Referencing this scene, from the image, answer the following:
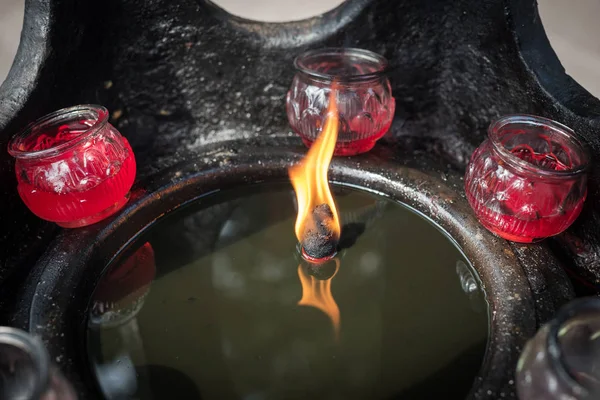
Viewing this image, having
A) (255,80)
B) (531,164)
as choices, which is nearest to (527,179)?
(531,164)

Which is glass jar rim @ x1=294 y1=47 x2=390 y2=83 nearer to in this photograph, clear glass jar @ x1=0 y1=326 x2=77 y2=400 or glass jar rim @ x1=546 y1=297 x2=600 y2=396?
glass jar rim @ x1=546 y1=297 x2=600 y2=396

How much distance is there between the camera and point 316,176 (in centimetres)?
152

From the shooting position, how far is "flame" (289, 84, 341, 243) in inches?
54.7

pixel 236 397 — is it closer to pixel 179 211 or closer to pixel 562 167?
pixel 179 211

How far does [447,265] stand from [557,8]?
79.3 inches

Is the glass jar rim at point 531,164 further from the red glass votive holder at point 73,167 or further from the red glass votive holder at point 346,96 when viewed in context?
the red glass votive holder at point 73,167

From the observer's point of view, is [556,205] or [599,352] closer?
[599,352]

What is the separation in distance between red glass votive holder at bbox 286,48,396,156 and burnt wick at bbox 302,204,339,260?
15.8 inches

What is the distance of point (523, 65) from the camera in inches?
59.2

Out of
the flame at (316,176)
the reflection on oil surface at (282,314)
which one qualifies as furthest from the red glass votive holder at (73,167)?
the flame at (316,176)

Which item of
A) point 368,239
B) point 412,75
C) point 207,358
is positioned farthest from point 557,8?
point 207,358

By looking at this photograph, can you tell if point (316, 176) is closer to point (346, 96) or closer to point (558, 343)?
point (346, 96)

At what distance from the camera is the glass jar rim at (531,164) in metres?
1.21

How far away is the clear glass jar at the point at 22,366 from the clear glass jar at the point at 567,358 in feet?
2.76
